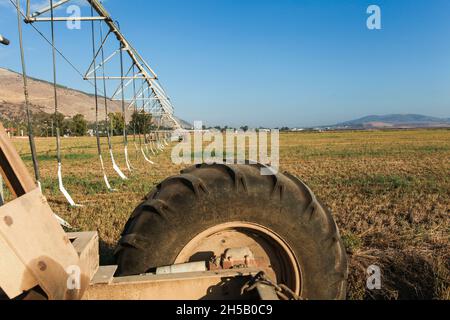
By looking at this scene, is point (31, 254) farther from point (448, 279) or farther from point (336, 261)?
point (448, 279)

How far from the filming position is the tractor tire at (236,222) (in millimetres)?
1869

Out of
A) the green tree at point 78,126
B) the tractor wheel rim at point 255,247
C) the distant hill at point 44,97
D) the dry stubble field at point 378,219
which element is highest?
the distant hill at point 44,97

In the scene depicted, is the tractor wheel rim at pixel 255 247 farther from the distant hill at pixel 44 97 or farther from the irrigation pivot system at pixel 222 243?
the distant hill at pixel 44 97

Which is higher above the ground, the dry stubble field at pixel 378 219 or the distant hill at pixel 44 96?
the distant hill at pixel 44 96

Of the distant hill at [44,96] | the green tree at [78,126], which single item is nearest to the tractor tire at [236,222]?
the green tree at [78,126]

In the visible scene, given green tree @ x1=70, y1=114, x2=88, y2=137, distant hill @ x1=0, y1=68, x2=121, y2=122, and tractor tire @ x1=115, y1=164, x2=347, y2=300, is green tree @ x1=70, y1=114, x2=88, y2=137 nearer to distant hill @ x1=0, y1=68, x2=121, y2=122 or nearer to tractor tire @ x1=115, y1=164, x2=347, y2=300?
Answer: distant hill @ x1=0, y1=68, x2=121, y2=122

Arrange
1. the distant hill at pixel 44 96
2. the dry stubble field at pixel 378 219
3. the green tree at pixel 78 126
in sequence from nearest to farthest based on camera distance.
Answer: the dry stubble field at pixel 378 219 → the green tree at pixel 78 126 → the distant hill at pixel 44 96

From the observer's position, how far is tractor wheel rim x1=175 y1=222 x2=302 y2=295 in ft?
6.24

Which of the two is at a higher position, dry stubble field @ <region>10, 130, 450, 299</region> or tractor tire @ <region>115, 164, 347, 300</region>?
tractor tire @ <region>115, 164, 347, 300</region>

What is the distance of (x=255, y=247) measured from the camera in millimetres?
1989

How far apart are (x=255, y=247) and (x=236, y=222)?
0.20m

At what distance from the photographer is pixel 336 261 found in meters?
1.95

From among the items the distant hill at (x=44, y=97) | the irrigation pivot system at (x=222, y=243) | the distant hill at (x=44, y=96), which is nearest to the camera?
the irrigation pivot system at (x=222, y=243)

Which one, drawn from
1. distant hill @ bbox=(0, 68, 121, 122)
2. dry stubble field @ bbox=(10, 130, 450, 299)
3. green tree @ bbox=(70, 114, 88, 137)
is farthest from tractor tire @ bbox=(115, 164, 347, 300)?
distant hill @ bbox=(0, 68, 121, 122)
